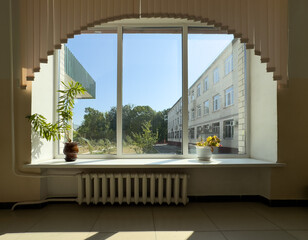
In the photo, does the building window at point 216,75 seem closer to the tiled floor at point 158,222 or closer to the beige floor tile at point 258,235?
the tiled floor at point 158,222

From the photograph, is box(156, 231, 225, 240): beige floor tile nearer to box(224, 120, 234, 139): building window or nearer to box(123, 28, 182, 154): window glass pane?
box(123, 28, 182, 154): window glass pane

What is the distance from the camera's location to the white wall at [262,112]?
277 cm

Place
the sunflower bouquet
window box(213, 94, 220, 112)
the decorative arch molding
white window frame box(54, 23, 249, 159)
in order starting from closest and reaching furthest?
1. the decorative arch molding
2. the sunflower bouquet
3. white window frame box(54, 23, 249, 159)
4. window box(213, 94, 220, 112)

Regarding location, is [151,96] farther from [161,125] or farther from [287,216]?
[287,216]

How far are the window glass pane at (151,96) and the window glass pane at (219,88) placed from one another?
0.70ft

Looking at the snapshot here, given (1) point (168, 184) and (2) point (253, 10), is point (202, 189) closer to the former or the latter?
(1) point (168, 184)

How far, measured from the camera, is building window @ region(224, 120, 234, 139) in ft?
10.6

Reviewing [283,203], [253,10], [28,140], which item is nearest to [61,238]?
[28,140]

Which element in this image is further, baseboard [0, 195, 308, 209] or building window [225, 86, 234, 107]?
building window [225, 86, 234, 107]

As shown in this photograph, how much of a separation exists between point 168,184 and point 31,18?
266 centimetres

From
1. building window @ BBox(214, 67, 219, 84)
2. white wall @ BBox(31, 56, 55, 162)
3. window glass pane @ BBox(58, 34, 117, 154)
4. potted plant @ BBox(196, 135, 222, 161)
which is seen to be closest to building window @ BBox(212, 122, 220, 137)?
potted plant @ BBox(196, 135, 222, 161)

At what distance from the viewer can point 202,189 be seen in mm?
3010

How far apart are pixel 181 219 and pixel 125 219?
0.63m

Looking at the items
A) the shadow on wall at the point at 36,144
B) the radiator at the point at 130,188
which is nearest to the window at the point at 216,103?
the radiator at the point at 130,188
